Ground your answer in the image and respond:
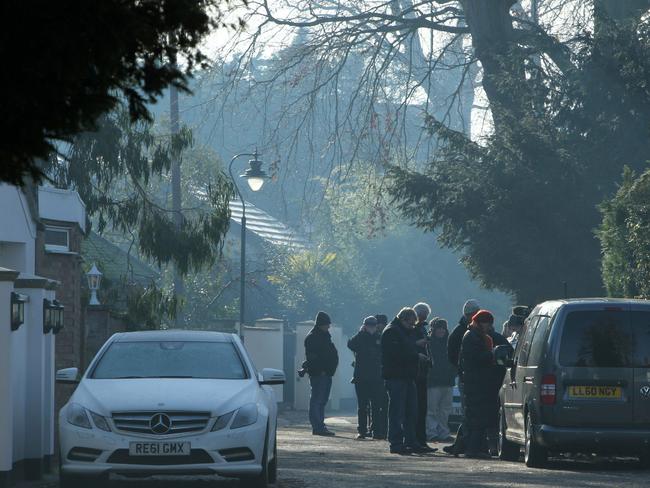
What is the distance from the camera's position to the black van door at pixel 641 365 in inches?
581

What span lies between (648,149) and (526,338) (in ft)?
35.1

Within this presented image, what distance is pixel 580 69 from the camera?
86.3 ft

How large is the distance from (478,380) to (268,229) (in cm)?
4664

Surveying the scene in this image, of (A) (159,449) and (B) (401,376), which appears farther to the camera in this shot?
(B) (401,376)

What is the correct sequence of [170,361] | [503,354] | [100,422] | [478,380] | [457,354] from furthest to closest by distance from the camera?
1. [457,354]
2. [478,380]
3. [503,354]
4. [170,361]
5. [100,422]

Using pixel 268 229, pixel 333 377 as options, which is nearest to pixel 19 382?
pixel 333 377

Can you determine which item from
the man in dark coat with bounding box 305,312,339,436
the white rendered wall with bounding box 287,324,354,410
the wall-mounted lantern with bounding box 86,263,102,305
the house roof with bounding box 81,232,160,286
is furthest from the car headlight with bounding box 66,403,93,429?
the white rendered wall with bounding box 287,324,354,410

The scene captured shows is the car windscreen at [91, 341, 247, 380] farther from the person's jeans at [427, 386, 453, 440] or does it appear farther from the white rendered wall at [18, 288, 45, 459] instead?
the person's jeans at [427, 386, 453, 440]

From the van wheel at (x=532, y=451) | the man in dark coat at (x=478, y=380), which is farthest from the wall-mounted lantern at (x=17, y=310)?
the man in dark coat at (x=478, y=380)

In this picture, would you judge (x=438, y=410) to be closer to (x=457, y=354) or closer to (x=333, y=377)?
(x=457, y=354)

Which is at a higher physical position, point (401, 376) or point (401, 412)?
point (401, 376)

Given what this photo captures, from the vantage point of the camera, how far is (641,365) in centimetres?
1482

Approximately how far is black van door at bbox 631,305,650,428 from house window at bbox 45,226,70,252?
8138mm

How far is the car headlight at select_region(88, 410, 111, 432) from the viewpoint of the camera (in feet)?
40.1
